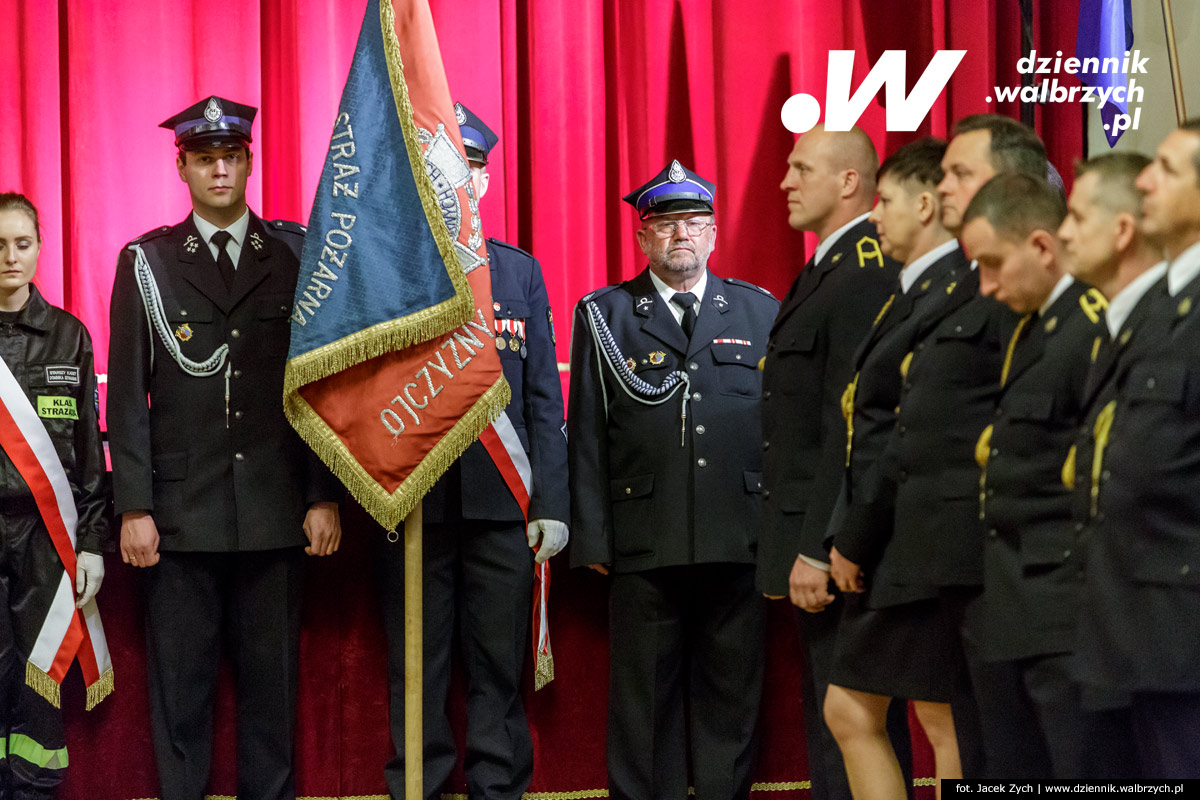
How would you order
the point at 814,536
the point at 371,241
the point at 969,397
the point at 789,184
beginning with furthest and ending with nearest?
the point at 371,241, the point at 789,184, the point at 814,536, the point at 969,397

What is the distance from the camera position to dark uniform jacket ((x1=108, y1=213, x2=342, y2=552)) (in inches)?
135

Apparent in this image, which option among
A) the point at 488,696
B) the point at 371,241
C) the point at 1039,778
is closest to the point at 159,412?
the point at 371,241

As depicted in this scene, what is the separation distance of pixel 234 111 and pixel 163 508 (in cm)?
110

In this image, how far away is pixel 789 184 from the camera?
2945 mm

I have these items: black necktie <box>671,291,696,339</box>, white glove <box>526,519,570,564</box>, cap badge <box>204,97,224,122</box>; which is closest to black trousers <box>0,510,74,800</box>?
cap badge <box>204,97,224,122</box>

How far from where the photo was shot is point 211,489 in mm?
3463

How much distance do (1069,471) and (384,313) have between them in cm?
174

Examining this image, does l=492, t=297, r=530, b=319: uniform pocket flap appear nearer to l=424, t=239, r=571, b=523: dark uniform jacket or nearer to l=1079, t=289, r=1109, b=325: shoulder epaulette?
l=424, t=239, r=571, b=523: dark uniform jacket

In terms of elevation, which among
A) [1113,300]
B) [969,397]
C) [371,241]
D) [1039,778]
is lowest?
[1039,778]

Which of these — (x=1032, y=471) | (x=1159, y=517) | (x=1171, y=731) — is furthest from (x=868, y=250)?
(x=1171, y=731)

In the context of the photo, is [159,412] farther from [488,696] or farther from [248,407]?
[488,696]

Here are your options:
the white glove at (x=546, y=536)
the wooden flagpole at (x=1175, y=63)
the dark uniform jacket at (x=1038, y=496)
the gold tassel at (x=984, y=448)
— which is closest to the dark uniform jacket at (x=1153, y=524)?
the dark uniform jacket at (x=1038, y=496)

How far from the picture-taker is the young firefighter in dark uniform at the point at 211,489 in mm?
3438

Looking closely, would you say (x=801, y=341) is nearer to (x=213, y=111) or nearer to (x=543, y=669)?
(x=543, y=669)
